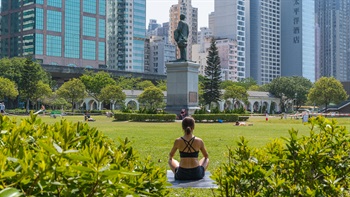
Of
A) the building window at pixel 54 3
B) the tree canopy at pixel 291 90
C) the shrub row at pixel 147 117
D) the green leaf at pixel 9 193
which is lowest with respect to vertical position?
the shrub row at pixel 147 117

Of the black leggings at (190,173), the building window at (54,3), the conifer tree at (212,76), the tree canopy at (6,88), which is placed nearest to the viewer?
the black leggings at (190,173)

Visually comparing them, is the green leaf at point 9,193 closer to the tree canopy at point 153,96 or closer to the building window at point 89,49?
the tree canopy at point 153,96

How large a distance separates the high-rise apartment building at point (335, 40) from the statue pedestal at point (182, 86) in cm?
14183

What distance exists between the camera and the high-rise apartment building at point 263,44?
146 m

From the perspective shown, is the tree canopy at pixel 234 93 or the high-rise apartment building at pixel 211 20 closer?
the tree canopy at pixel 234 93

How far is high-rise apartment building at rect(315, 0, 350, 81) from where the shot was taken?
165750 millimetres

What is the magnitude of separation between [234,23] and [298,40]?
85.4 feet

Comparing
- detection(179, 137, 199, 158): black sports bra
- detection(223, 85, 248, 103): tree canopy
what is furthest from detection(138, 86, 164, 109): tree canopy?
detection(179, 137, 199, 158): black sports bra

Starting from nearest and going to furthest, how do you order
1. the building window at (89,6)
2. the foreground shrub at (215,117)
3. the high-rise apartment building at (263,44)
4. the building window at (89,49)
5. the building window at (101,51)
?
the foreground shrub at (215,117), the building window at (89,49), the building window at (89,6), the building window at (101,51), the high-rise apartment building at (263,44)

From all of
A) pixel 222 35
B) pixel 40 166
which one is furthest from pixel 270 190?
pixel 222 35

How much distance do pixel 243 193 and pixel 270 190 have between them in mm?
212

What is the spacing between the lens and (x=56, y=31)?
9406 cm

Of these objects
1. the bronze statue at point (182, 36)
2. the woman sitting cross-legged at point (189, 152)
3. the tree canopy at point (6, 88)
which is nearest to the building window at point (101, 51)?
the tree canopy at point (6, 88)

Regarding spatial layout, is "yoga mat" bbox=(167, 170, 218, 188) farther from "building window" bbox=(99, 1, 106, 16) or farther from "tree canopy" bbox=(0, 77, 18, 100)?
"building window" bbox=(99, 1, 106, 16)
